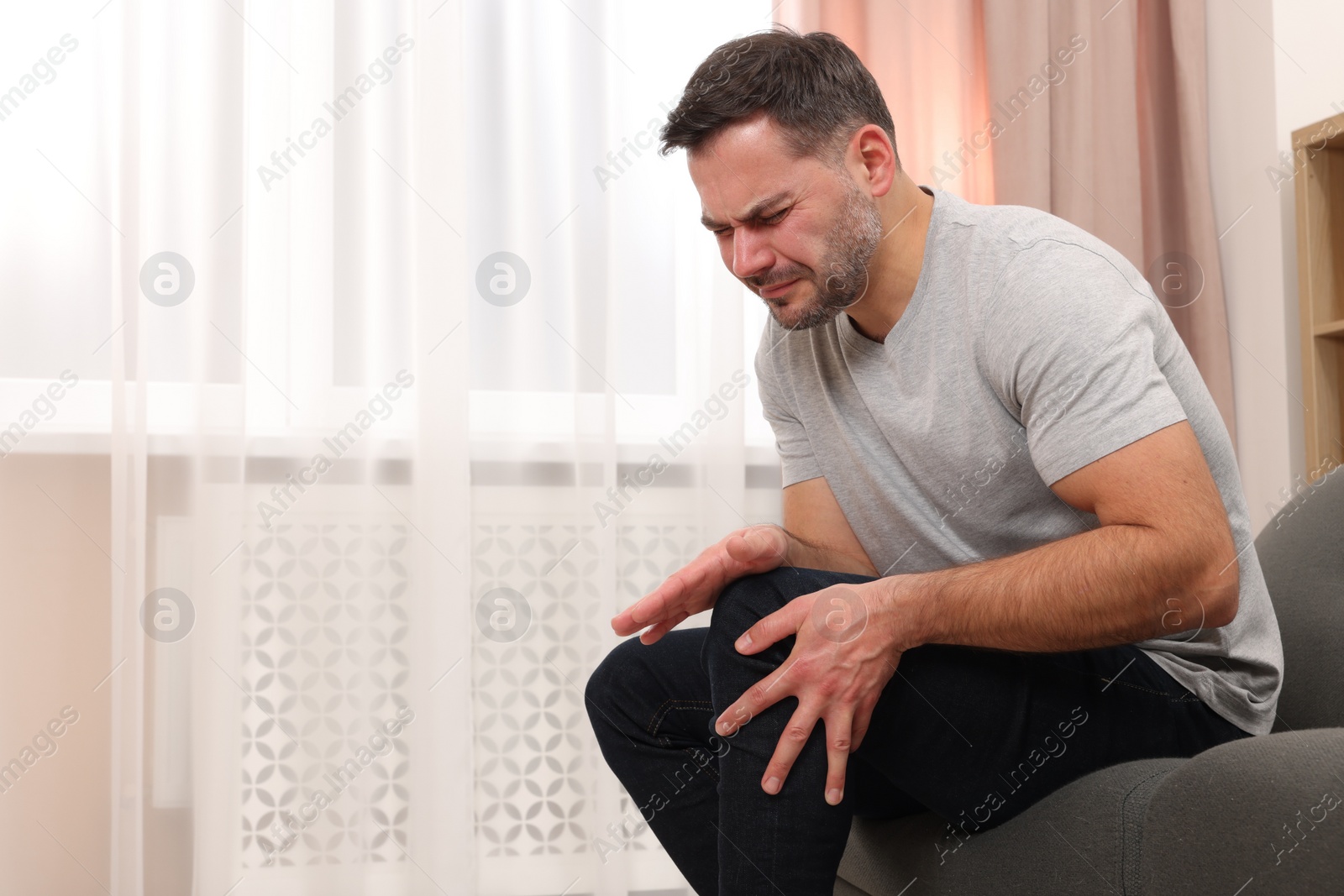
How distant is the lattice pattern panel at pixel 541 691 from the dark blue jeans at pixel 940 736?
0.97 meters

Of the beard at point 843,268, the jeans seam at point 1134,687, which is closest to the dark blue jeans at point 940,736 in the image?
the jeans seam at point 1134,687

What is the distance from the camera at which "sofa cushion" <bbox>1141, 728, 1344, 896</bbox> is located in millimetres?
570

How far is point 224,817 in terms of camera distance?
5.41ft

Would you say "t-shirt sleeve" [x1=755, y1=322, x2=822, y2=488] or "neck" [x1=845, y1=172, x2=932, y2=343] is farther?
"t-shirt sleeve" [x1=755, y1=322, x2=822, y2=488]

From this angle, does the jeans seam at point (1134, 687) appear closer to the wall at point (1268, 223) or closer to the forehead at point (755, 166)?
the forehead at point (755, 166)

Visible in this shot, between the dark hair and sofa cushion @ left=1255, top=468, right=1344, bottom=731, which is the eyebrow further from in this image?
sofa cushion @ left=1255, top=468, right=1344, bottom=731

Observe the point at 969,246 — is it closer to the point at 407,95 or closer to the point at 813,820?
the point at 813,820

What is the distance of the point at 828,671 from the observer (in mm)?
750

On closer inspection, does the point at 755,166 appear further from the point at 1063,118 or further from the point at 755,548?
the point at 1063,118

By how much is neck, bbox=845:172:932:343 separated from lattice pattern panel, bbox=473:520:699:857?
2.86 ft

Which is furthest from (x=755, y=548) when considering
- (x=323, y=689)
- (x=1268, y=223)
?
(x=1268, y=223)

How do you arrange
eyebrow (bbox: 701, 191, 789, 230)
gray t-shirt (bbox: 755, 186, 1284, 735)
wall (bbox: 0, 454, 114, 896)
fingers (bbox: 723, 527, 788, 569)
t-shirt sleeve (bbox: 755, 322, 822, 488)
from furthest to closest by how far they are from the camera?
wall (bbox: 0, 454, 114, 896), t-shirt sleeve (bbox: 755, 322, 822, 488), eyebrow (bbox: 701, 191, 789, 230), fingers (bbox: 723, 527, 788, 569), gray t-shirt (bbox: 755, 186, 1284, 735)

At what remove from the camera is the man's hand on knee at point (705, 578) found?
945 millimetres

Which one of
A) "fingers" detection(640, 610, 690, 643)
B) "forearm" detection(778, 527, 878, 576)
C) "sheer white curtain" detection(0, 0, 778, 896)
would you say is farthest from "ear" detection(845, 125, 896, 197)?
"sheer white curtain" detection(0, 0, 778, 896)
